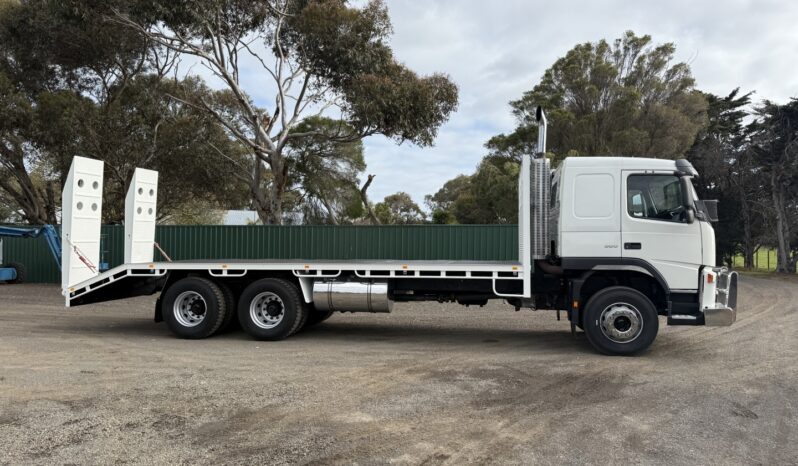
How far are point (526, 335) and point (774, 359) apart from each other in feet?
11.5

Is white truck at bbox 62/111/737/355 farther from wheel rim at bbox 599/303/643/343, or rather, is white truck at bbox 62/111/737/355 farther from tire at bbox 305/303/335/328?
tire at bbox 305/303/335/328

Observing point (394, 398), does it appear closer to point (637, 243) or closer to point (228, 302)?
point (637, 243)

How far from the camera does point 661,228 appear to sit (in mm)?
7672

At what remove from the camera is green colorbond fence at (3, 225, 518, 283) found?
1777 centimetres

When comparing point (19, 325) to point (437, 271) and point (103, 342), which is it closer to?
point (103, 342)

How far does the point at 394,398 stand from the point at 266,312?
377 centimetres

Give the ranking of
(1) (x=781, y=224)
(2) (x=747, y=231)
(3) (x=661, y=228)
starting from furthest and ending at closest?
(2) (x=747, y=231), (1) (x=781, y=224), (3) (x=661, y=228)

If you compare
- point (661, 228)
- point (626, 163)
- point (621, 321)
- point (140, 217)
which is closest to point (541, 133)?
point (626, 163)

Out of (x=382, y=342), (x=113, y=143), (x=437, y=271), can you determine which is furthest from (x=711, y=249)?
(x=113, y=143)

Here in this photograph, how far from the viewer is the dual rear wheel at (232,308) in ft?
28.7

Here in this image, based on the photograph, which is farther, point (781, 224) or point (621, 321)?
point (781, 224)

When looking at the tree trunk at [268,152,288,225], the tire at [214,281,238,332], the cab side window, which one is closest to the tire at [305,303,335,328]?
the tire at [214,281,238,332]

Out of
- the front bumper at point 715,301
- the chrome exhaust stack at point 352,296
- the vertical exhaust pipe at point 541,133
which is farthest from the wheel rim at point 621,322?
the chrome exhaust stack at point 352,296

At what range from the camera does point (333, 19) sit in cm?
1697
